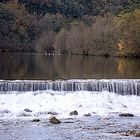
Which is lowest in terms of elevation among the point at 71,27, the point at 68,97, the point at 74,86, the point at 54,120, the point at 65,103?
the point at 54,120

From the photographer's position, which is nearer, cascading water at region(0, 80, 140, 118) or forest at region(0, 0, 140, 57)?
cascading water at region(0, 80, 140, 118)

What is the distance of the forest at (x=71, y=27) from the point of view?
72938 millimetres

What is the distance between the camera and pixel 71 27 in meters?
94.1

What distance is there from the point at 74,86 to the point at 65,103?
2.25 meters

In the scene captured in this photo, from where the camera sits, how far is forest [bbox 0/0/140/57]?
239ft

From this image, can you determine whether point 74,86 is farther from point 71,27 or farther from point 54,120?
point 71,27

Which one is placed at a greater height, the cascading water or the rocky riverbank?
the cascading water

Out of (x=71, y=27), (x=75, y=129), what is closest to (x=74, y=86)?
(x=75, y=129)

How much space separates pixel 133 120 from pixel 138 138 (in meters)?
4.73

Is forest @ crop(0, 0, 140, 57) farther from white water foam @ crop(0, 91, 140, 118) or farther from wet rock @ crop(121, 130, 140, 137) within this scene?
wet rock @ crop(121, 130, 140, 137)

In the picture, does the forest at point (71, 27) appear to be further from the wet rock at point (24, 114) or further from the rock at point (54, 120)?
the rock at point (54, 120)

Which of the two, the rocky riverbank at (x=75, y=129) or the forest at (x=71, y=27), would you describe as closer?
the rocky riverbank at (x=75, y=129)

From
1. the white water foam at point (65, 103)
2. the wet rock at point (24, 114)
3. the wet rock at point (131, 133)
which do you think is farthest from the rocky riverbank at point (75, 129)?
the white water foam at point (65, 103)

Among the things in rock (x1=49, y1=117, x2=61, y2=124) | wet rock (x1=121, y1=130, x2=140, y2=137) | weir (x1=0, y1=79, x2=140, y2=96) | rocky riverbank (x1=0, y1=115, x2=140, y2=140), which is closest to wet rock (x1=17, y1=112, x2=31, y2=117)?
rocky riverbank (x1=0, y1=115, x2=140, y2=140)
